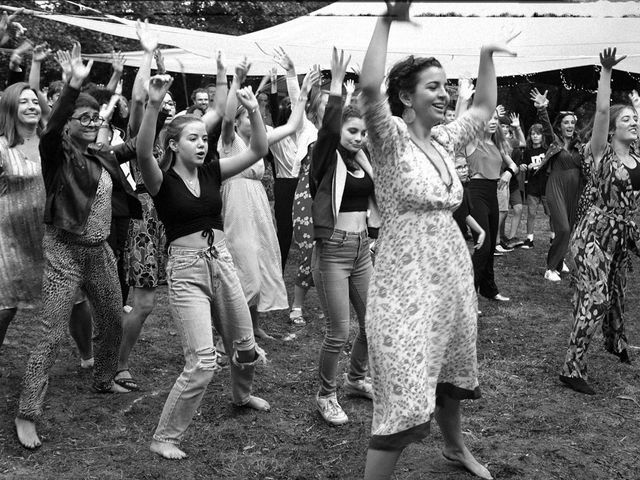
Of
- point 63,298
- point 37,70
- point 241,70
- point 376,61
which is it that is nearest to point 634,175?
point 241,70

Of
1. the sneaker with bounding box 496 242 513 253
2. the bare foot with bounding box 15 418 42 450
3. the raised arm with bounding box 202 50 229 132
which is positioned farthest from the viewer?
the sneaker with bounding box 496 242 513 253

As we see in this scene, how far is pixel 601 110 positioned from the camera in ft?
17.0

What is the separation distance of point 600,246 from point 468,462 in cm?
233

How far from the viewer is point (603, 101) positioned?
204 inches

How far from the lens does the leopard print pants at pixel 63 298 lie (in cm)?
436

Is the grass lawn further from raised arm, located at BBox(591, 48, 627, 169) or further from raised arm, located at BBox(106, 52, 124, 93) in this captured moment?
raised arm, located at BBox(106, 52, 124, 93)

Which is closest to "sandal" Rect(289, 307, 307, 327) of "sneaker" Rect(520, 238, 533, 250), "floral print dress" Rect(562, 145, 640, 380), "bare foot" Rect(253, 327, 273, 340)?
"bare foot" Rect(253, 327, 273, 340)

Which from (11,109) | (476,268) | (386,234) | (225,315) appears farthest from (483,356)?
(11,109)

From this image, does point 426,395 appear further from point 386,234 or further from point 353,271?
point 353,271

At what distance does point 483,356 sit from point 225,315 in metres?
2.80

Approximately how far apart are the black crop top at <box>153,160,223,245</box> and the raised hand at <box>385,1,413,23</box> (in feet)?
5.63

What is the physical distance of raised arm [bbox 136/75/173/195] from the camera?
3703mm

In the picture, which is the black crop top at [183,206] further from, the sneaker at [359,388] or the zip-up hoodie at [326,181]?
the sneaker at [359,388]

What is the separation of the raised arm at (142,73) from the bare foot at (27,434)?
2.01 m
